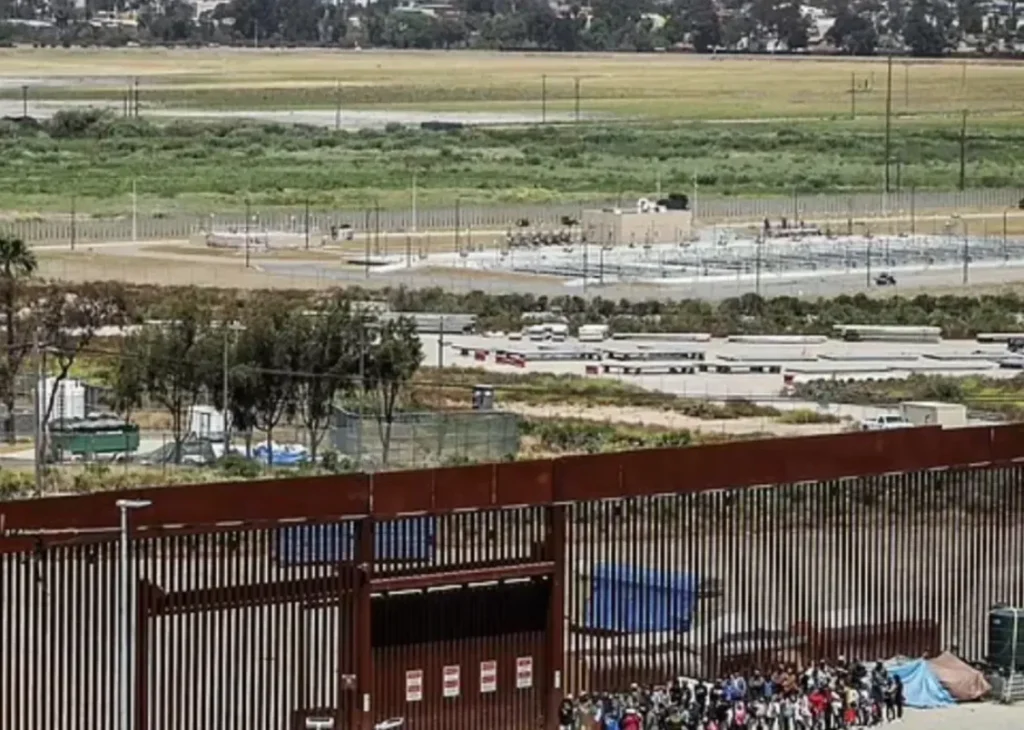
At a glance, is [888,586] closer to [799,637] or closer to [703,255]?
[799,637]

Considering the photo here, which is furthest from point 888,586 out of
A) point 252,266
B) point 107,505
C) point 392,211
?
point 392,211

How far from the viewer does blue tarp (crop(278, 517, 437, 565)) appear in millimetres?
26172

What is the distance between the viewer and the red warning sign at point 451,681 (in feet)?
88.7

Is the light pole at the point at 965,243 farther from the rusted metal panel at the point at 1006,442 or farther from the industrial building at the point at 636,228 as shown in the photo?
the rusted metal panel at the point at 1006,442

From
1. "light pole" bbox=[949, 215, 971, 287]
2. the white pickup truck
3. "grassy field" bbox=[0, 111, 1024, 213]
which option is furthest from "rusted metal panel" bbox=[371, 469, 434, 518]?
"grassy field" bbox=[0, 111, 1024, 213]

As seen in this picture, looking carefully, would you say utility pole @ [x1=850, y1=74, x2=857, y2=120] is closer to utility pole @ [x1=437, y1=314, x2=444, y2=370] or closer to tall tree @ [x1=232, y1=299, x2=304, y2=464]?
utility pole @ [x1=437, y1=314, x2=444, y2=370]

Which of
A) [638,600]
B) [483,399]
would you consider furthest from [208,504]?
[483,399]

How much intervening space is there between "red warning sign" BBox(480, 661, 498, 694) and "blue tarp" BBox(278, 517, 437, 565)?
3.87ft

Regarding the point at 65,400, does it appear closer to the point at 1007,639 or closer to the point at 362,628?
the point at 1007,639

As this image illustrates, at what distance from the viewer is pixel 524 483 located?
1080 inches

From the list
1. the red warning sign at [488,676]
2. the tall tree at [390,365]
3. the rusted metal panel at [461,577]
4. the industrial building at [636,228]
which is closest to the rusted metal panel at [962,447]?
the rusted metal panel at [461,577]

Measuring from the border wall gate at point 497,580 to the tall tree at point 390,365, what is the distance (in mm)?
17159

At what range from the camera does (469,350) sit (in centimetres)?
6153

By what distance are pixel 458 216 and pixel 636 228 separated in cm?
1112
